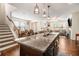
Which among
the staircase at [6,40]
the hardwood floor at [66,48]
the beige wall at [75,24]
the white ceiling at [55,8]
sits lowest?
the hardwood floor at [66,48]

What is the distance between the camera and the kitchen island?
2.45 metres

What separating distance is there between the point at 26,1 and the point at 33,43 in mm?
913

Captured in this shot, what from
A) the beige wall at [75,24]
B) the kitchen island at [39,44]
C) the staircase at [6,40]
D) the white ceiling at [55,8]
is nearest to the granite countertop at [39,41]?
the kitchen island at [39,44]

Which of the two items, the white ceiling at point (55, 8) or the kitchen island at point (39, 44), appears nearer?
the kitchen island at point (39, 44)

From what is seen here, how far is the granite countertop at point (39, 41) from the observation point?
2472mm

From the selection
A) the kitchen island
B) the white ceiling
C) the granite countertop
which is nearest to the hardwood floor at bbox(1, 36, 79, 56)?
the kitchen island

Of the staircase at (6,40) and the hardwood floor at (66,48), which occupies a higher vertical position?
the staircase at (6,40)

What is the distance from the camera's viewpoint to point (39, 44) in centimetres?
257

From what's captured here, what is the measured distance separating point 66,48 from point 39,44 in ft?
1.88

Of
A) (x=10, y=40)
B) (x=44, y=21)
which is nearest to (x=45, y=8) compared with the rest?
(x=44, y=21)

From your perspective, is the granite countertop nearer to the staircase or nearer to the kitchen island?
the kitchen island

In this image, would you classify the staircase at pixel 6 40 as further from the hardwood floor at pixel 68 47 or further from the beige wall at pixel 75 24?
the beige wall at pixel 75 24

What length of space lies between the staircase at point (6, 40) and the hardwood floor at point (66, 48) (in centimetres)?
13

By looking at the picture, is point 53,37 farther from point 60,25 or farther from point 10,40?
point 10,40
